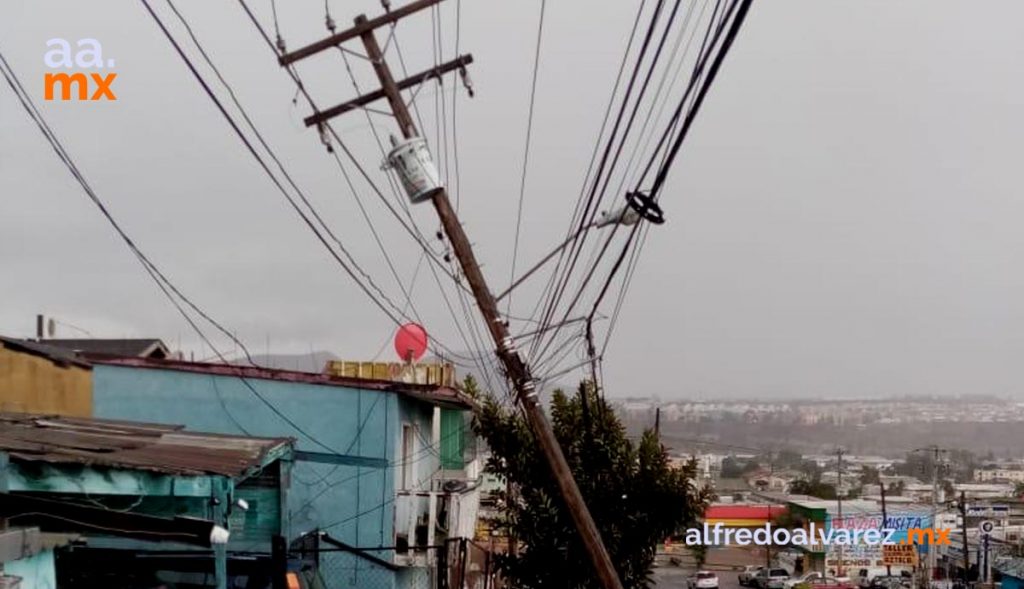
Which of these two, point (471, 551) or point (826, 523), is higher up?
point (471, 551)

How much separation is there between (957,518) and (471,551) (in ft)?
213

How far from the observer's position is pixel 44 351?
1343 cm

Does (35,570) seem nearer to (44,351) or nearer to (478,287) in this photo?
(478,287)

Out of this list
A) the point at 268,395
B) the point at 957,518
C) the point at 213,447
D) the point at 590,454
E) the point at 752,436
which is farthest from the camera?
the point at 752,436

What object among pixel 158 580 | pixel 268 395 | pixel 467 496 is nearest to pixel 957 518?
pixel 467 496

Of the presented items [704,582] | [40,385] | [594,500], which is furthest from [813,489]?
[40,385]

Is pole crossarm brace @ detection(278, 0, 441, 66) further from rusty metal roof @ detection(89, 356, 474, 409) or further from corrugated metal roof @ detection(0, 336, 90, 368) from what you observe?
rusty metal roof @ detection(89, 356, 474, 409)

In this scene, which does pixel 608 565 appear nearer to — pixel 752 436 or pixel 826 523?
pixel 826 523

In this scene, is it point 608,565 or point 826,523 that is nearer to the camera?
point 608,565

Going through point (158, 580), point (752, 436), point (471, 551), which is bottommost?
point (752, 436)

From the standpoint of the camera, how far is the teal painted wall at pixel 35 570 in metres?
4.85

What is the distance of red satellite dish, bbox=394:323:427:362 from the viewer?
16.5 m

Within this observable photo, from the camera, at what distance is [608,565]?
921 centimetres

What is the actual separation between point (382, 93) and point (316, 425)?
857 cm
